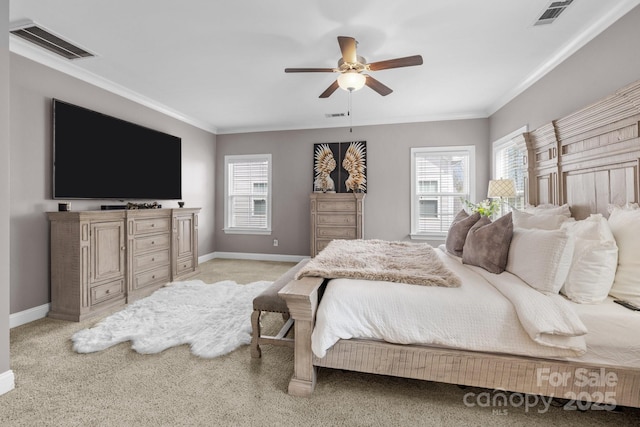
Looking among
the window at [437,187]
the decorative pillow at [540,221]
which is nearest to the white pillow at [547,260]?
the decorative pillow at [540,221]

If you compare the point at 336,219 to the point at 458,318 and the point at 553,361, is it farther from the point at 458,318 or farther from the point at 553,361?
the point at 553,361

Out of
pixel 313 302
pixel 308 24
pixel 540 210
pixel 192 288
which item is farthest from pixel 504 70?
pixel 192 288

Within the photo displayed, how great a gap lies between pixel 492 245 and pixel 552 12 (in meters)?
1.96

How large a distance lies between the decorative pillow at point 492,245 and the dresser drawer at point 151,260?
3744 millimetres

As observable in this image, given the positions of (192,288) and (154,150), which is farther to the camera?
(154,150)

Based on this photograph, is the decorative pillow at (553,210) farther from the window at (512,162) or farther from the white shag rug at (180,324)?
the white shag rug at (180,324)

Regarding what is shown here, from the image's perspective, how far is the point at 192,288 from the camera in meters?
3.80

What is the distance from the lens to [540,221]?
2514 millimetres

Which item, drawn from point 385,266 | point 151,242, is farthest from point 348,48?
point 151,242

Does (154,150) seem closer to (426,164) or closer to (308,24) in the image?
(308,24)

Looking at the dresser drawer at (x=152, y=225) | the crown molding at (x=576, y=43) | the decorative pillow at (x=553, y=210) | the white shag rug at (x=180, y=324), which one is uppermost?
the crown molding at (x=576, y=43)

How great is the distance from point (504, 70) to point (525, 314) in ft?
10.0

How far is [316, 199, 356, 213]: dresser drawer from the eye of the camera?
4929 mm

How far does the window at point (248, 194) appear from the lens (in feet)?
19.2
